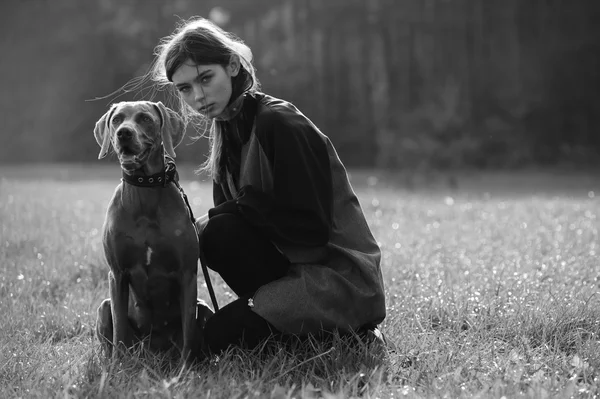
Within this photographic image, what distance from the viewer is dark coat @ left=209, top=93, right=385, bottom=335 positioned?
103 inches

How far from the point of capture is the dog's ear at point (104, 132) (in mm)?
2811

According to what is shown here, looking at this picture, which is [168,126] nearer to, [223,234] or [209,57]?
[209,57]

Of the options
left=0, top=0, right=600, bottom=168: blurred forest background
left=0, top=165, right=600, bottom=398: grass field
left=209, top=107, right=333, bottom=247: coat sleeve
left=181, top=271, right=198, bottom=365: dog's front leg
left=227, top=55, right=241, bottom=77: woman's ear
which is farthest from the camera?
left=0, top=0, right=600, bottom=168: blurred forest background

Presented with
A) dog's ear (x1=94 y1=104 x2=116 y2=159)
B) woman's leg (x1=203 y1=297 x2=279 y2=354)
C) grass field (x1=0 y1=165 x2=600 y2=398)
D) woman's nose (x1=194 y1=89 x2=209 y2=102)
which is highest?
woman's nose (x1=194 y1=89 x2=209 y2=102)

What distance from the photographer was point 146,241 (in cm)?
265

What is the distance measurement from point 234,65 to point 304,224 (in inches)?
31.2

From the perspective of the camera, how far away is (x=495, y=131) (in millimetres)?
19328

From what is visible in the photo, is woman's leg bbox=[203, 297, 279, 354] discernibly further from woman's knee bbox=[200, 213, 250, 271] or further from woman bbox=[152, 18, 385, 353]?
woman's knee bbox=[200, 213, 250, 271]

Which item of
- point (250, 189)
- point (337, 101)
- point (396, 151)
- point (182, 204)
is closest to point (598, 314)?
point (250, 189)

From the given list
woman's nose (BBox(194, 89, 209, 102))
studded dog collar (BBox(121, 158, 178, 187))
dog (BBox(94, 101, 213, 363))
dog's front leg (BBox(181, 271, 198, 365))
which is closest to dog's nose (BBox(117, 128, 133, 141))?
dog (BBox(94, 101, 213, 363))

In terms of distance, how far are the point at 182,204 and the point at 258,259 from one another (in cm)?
41

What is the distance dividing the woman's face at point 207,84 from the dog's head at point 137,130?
0.16m

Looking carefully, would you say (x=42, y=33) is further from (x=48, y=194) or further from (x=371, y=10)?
(x=48, y=194)

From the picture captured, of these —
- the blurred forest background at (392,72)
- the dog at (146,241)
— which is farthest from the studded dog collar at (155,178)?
the blurred forest background at (392,72)
